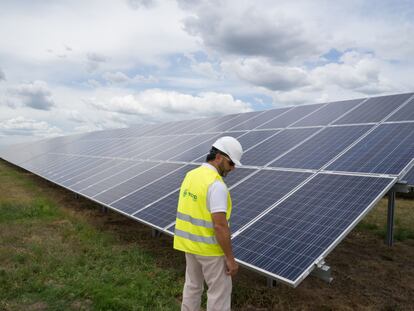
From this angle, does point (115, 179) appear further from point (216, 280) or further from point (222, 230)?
point (222, 230)

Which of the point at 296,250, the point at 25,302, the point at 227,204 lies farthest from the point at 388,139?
the point at 25,302

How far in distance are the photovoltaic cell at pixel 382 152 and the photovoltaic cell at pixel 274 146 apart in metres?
1.55

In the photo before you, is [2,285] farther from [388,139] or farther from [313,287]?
[388,139]

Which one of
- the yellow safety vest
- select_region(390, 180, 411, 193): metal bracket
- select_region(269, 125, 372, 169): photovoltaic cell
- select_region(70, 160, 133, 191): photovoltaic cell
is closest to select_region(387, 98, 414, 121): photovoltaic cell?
select_region(269, 125, 372, 169): photovoltaic cell

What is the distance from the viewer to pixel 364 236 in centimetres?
952

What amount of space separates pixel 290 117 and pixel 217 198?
8175 millimetres

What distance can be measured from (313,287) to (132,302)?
313 cm

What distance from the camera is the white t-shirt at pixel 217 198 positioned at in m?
3.50

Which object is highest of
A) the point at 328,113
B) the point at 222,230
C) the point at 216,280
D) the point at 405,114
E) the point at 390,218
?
the point at 405,114

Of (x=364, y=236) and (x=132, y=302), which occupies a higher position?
(x=132, y=302)

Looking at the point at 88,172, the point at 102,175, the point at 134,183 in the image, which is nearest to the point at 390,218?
the point at 134,183

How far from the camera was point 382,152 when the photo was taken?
641 cm

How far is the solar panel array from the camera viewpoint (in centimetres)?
475

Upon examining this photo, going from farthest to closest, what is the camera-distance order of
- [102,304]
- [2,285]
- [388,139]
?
[388,139] → [2,285] → [102,304]
